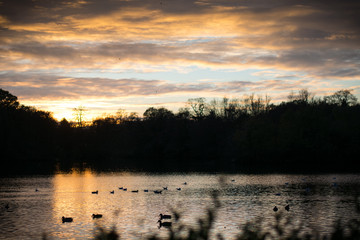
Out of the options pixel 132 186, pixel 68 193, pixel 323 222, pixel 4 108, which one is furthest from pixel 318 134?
pixel 4 108

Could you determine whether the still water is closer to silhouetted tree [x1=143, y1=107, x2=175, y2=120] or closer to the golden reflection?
the golden reflection

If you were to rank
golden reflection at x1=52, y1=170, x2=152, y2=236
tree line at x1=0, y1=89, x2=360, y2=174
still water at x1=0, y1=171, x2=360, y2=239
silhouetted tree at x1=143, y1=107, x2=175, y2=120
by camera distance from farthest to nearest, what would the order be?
silhouetted tree at x1=143, y1=107, x2=175, y2=120, tree line at x1=0, y1=89, x2=360, y2=174, golden reflection at x1=52, y1=170, x2=152, y2=236, still water at x1=0, y1=171, x2=360, y2=239

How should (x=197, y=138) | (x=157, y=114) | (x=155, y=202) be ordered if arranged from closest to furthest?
(x=155, y=202), (x=197, y=138), (x=157, y=114)

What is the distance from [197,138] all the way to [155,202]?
199ft

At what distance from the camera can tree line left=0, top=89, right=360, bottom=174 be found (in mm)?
78062

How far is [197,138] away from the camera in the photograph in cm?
9850

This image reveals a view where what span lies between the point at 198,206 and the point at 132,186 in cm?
1930

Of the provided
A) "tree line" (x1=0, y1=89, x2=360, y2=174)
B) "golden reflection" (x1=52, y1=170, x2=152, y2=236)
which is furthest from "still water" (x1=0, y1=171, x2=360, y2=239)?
"tree line" (x1=0, y1=89, x2=360, y2=174)

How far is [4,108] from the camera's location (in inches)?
3366

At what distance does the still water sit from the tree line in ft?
56.3

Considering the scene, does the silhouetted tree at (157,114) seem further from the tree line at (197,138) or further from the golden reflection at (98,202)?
the golden reflection at (98,202)

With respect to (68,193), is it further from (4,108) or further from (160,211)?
(4,108)

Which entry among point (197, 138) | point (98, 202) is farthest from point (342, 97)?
point (98, 202)

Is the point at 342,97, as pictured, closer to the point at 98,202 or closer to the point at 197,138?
the point at 197,138
